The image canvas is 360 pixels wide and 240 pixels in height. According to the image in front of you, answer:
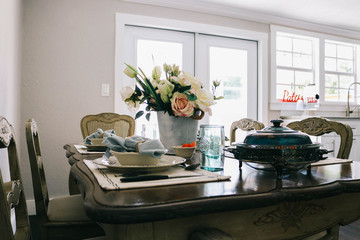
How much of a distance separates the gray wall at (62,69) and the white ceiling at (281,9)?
2.32 feet

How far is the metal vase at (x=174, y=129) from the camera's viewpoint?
127cm

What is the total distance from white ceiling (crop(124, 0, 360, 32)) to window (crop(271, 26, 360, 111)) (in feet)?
0.73

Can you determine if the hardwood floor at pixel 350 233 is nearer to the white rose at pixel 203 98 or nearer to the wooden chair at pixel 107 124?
the white rose at pixel 203 98

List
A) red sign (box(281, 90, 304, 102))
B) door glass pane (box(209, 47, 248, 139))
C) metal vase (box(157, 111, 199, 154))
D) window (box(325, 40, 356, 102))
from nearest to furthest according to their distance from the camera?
metal vase (box(157, 111, 199, 154)) < door glass pane (box(209, 47, 248, 139)) < red sign (box(281, 90, 304, 102)) < window (box(325, 40, 356, 102))

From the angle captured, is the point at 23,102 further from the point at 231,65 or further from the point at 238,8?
the point at 238,8

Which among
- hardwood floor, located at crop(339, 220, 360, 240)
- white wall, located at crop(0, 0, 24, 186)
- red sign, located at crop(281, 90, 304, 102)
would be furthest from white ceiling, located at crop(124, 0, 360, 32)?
hardwood floor, located at crop(339, 220, 360, 240)

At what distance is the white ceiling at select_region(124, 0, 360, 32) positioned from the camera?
338cm

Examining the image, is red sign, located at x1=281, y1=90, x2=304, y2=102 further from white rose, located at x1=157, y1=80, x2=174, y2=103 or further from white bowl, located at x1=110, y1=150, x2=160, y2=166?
white bowl, located at x1=110, y1=150, x2=160, y2=166

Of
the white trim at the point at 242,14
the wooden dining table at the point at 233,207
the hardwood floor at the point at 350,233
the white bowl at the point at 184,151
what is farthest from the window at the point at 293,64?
the wooden dining table at the point at 233,207

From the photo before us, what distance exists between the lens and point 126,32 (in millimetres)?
3199

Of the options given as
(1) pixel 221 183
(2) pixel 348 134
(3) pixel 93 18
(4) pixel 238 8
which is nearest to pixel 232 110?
(4) pixel 238 8

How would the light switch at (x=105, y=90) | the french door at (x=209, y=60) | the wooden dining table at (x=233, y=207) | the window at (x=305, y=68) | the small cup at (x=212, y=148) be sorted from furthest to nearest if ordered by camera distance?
the window at (x=305, y=68)
the french door at (x=209, y=60)
the light switch at (x=105, y=90)
the small cup at (x=212, y=148)
the wooden dining table at (x=233, y=207)

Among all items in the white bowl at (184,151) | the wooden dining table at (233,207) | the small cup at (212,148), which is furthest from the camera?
the white bowl at (184,151)

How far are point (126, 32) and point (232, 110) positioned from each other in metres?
1.71
